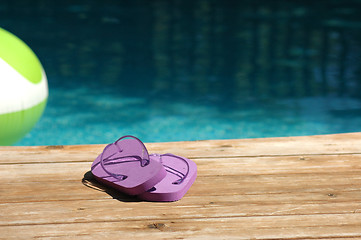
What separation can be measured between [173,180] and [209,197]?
136mm

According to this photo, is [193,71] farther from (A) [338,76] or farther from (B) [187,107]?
(A) [338,76]

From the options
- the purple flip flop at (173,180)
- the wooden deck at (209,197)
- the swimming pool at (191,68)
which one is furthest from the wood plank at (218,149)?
the swimming pool at (191,68)

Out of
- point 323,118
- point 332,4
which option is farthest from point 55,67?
point 332,4

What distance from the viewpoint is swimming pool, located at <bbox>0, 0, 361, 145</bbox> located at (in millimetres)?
4547

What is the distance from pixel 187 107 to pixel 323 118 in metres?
1.29

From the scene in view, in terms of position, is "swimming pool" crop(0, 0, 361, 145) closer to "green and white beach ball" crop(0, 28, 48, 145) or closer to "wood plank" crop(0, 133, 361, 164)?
"green and white beach ball" crop(0, 28, 48, 145)

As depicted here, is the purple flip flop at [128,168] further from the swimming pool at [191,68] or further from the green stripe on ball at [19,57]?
the swimming pool at [191,68]

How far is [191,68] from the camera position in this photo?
19.5 feet

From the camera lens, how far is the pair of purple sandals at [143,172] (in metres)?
1.57

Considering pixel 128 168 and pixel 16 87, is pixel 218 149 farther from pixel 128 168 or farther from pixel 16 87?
pixel 16 87

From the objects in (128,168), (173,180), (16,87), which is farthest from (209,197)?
(16,87)

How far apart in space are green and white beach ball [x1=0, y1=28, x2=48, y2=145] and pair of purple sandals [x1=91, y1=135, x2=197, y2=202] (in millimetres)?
1761

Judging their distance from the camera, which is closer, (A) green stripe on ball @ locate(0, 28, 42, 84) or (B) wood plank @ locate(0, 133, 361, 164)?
(B) wood plank @ locate(0, 133, 361, 164)

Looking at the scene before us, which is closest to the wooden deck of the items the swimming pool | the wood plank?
the wood plank
